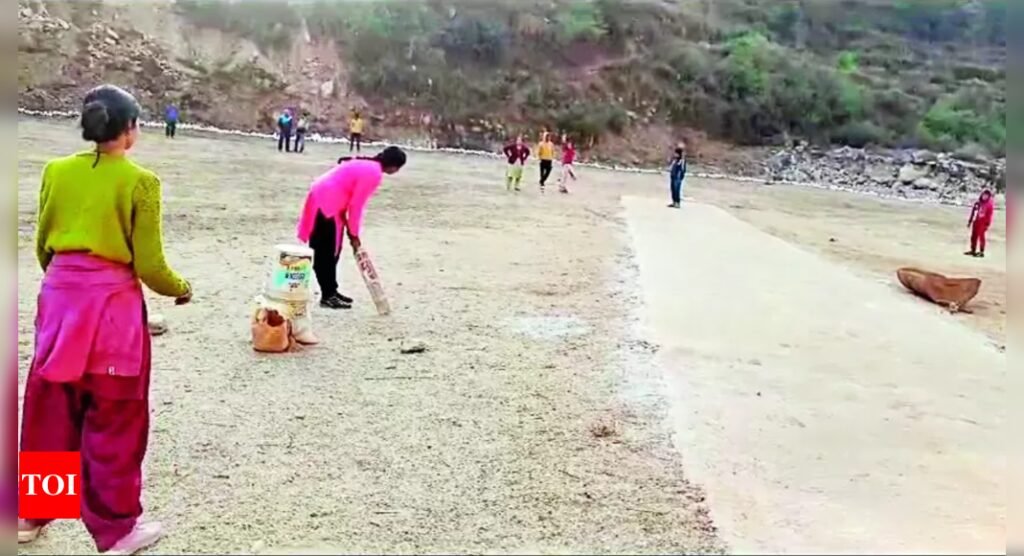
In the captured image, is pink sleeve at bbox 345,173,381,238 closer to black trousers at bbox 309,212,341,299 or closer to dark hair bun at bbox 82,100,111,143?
black trousers at bbox 309,212,341,299

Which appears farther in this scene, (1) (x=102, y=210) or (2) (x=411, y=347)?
(2) (x=411, y=347)

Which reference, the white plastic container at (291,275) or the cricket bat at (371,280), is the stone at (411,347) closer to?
the white plastic container at (291,275)

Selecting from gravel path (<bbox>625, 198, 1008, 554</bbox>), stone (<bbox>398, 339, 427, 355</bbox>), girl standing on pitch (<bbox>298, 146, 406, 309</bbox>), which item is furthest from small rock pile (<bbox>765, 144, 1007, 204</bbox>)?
stone (<bbox>398, 339, 427, 355</bbox>)

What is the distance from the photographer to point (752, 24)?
60094mm

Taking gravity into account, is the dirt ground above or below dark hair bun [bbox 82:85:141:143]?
below

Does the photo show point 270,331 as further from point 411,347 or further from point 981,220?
point 981,220

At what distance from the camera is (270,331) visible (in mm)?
6734

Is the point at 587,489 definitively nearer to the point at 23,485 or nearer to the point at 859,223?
the point at 23,485

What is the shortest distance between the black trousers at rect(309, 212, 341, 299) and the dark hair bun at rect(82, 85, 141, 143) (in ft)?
13.6

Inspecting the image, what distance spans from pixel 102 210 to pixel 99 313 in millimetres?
347

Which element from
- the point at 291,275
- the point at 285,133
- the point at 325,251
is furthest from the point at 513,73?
the point at 291,275

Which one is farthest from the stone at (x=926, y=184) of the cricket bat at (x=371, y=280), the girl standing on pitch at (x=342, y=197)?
the girl standing on pitch at (x=342, y=197)

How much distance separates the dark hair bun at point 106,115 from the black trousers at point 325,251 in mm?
4156

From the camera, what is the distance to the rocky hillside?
38.0m
